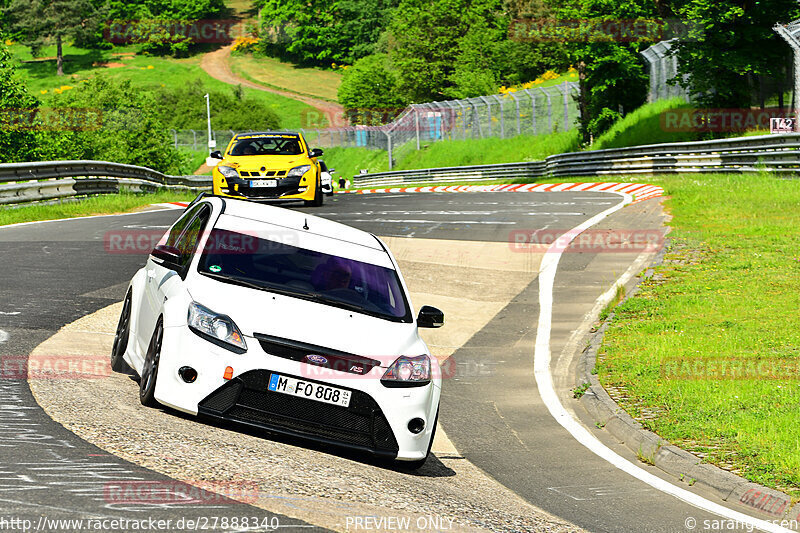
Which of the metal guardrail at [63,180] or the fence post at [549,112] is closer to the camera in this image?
the metal guardrail at [63,180]

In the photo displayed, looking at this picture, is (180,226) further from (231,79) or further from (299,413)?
(231,79)

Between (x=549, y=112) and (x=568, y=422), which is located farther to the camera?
(x=549, y=112)

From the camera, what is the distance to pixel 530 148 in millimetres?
60188

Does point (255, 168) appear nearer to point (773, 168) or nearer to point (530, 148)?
point (773, 168)

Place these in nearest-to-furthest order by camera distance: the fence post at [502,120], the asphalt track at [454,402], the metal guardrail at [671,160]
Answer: the asphalt track at [454,402]
the metal guardrail at [671,160]
the fence post at [502,120]

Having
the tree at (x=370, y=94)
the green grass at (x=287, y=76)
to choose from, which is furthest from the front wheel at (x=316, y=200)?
the green grass at (x=287, y=76)

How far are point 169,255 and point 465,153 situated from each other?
6027cm

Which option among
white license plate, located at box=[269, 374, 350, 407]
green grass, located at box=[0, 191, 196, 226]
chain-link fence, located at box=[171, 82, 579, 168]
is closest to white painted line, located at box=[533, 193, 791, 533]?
white license plate, located at box=[269, 374, 350, 407]

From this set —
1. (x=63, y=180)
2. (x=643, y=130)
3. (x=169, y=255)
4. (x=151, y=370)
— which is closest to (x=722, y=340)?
(x=169, y=255)

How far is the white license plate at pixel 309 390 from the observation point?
672 cm

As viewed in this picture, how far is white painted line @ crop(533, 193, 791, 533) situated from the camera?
6.98m

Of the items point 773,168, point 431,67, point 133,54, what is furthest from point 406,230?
point 133,54

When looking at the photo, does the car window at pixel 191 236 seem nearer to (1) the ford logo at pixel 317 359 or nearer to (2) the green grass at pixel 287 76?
(1) the ford logo at pixel 317 359

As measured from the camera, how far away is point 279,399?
22.1 ft
